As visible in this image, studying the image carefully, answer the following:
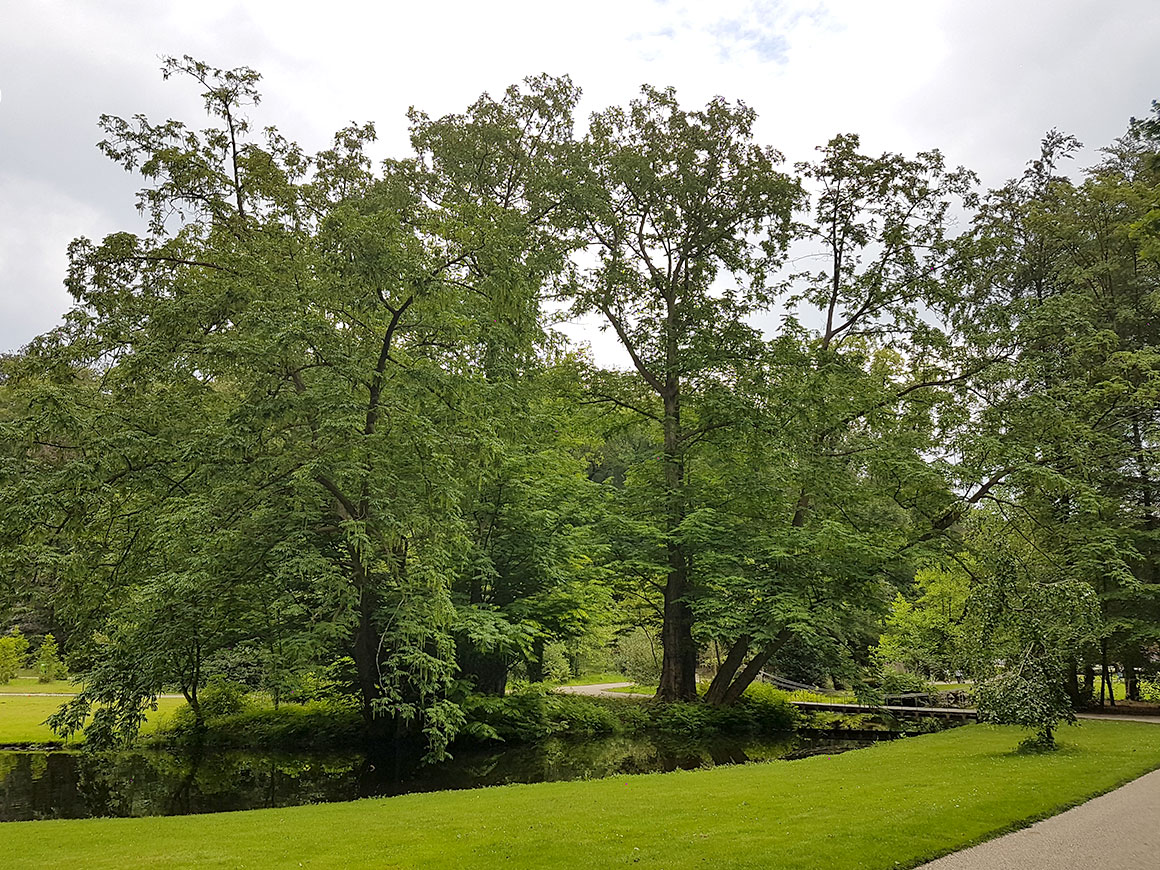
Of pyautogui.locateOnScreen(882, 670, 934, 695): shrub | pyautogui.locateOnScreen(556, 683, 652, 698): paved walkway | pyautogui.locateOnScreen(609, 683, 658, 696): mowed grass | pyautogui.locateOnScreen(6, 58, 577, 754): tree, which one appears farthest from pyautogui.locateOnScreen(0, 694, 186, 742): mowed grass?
pyautogui.locateOnScreen(882, 670, 934, 695): shrub

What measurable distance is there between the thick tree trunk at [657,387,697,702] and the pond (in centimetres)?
241

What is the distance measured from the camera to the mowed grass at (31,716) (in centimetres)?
1877

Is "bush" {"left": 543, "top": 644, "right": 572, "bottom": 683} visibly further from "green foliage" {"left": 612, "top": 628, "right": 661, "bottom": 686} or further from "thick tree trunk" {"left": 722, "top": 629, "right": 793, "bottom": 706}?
"thick tree trunk" {"left": 722, "top": 629, "right": 793, "bottom": 706}

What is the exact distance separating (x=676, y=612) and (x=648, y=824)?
13998 millimetres

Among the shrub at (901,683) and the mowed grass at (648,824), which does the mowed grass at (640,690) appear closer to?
the shrub at (901,683)

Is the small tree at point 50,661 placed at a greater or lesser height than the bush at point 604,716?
greater

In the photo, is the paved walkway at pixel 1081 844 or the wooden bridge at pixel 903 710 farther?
the wooden bridge at pixel 903 710

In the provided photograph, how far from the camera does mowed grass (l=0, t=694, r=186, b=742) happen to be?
739 inches

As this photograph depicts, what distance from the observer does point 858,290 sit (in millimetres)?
22750

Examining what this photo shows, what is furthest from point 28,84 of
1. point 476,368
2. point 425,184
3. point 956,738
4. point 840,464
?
point 956,738

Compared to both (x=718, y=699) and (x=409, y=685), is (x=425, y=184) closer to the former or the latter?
(x=409, y=685)

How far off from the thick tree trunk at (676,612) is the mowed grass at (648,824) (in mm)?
9401

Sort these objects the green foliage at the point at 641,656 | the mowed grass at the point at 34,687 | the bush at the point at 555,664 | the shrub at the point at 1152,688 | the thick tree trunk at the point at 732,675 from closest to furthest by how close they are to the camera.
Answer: the shrub at the point at 1152,688 < the thick tree trunk at the point at 732,675 < the mowed grass at the point at 34,687 < the green foliage at the point at 641,656 < the bush at the point at 555,664

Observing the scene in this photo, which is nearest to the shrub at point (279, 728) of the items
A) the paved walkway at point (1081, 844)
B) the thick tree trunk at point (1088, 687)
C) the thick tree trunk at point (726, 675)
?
the thick tree trunk at point (726, 675)
